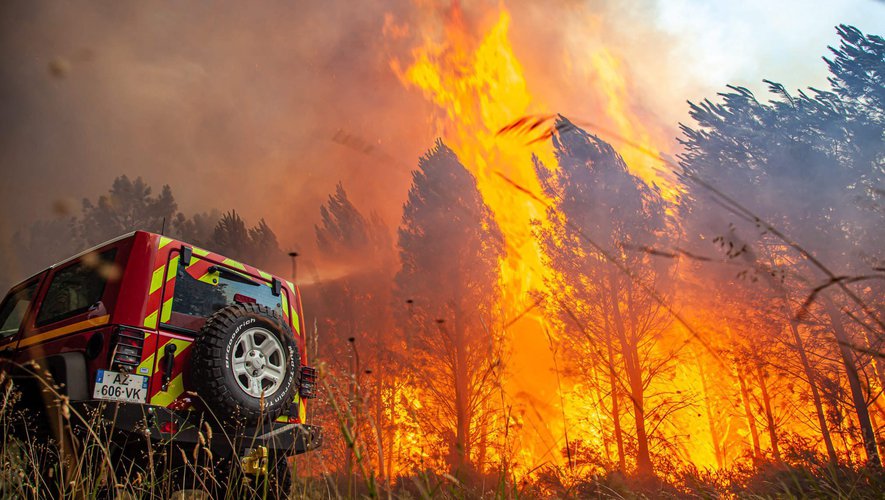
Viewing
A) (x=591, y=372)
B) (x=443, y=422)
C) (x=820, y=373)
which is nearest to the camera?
(x=820, y=373)

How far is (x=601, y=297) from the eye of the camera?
16.0 metres

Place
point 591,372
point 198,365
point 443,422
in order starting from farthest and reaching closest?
point 443,422 → point 591,372 → point 198,365

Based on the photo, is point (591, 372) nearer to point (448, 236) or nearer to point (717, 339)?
point (717, 339)

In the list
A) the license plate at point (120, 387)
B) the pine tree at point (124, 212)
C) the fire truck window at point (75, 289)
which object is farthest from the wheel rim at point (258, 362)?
the pine tree at point (124, 212)

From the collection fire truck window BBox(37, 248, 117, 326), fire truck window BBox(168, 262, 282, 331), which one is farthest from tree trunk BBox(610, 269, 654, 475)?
fire truck window BBox(37, 248, 117, 326)

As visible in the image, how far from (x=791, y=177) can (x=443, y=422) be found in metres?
13.3

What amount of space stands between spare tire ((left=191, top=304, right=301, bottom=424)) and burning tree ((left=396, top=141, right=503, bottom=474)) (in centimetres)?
1414

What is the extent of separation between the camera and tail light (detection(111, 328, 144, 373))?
3545 mm

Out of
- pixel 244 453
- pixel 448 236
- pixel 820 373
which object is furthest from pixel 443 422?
pixel 244 453

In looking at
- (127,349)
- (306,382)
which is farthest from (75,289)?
(306,382)

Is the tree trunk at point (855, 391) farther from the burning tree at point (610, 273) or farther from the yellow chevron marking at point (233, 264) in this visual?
the yellow chevron marking at point (233, 264)

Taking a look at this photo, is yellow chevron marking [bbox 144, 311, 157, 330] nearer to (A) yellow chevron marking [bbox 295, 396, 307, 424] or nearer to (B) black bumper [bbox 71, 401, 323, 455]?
(B) black bumper [bbox 71, 401, 323, 455]

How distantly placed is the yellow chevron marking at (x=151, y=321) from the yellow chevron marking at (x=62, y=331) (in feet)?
0.80

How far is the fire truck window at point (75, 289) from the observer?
3.99 meters
